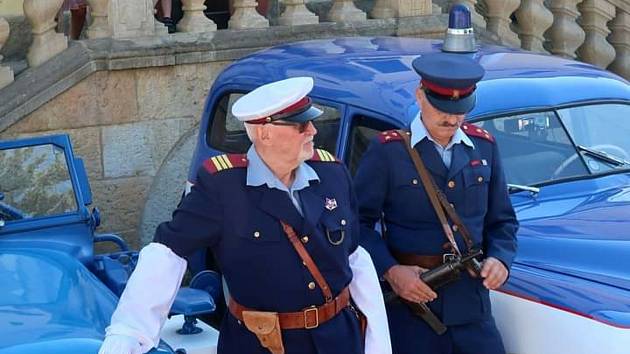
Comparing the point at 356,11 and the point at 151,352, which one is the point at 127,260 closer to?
the point at 151,352

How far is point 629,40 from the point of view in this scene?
9.55 metres

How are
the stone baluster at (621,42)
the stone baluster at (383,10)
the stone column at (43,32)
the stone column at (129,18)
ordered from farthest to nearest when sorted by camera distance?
the stone baluster at (621,42), the stone baluster at (383,10), the stone column at (129,18), the stone column at (43,32)

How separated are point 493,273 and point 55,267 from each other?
1.42m

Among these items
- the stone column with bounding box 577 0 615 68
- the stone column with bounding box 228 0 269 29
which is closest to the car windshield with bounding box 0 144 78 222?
the stone column with bounding box 228 0 269 29

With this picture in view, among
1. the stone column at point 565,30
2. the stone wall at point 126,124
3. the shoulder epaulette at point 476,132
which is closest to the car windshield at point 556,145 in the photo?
the shoulder epaulette at point 476,132

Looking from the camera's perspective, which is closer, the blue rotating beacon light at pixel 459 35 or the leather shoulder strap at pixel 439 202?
the leather shoulder strap at pixel 439 202

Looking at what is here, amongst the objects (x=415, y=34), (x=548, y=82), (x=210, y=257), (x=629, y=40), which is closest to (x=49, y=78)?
(x=210, y=257)

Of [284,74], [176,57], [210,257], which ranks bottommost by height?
[210,257]

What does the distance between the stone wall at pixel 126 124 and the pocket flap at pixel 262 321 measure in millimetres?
4005

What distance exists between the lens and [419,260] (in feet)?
13.2

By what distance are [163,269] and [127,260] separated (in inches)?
49.2

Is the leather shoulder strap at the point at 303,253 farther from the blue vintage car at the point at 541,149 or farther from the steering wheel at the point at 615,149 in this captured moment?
the steering wheel at the point at 615,149

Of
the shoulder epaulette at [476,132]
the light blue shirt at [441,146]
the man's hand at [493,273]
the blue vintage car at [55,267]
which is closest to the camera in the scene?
the blue vintage car at [55,267]

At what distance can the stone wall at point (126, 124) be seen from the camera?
7.22 m
